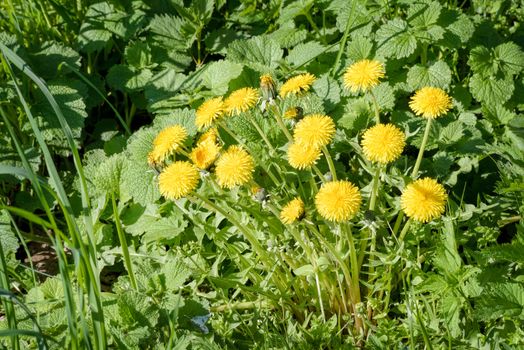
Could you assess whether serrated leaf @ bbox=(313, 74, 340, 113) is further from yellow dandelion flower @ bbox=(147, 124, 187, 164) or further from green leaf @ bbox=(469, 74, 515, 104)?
yellow dandelion flower @ bbox=(147, 124, 187, 164)

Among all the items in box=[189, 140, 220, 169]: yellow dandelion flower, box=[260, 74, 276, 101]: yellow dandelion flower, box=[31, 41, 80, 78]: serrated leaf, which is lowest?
box=[189, 140, 220, 169]: yellow dandelion flower

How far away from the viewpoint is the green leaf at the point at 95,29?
288cm

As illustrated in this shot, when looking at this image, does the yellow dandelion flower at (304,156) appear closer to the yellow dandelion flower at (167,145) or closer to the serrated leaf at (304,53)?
the yellow dandelion flower at (167,145)

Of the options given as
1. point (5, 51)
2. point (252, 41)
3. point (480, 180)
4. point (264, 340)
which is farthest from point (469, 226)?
point (5, 51)

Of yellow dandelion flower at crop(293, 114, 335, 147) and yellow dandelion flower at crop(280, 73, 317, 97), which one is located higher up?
yellow dandelion flower at crop(280, 73, 317, 97)

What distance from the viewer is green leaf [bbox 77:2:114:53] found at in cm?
288

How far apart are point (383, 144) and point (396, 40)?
0.89 m

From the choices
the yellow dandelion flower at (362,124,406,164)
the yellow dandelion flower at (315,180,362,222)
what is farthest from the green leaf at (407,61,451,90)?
the yellow dandelion flower at (315,180,362,222)

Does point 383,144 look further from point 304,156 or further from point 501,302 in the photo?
point 501,302

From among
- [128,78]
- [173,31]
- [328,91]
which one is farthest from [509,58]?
[128,78]

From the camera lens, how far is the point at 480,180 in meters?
2.43

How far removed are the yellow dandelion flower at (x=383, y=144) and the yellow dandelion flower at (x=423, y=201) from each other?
104 millimetres

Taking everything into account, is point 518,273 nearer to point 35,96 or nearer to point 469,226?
point 469,226

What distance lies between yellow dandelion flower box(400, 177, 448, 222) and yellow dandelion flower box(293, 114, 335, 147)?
248 mm
